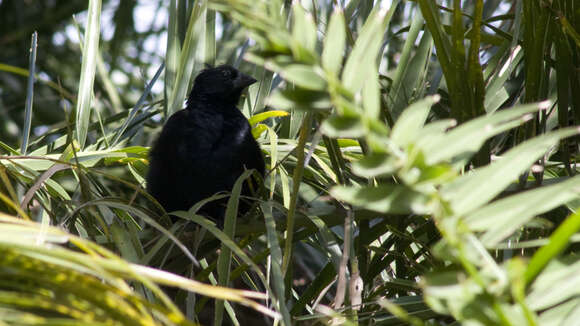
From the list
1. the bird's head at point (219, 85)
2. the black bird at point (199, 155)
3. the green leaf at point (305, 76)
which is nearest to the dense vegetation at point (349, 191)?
the green leaf at point (305, 76)

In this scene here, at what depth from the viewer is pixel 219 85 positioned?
2.61 m

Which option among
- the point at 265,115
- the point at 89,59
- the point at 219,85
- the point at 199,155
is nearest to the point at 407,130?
the point at 89,59

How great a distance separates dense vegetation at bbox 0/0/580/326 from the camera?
21.9 inches

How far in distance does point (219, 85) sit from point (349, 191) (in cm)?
208

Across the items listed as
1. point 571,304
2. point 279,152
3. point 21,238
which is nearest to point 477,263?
point 571,304

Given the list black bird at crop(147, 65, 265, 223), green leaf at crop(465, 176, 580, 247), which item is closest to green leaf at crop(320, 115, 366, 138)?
green leaf at crop(465, 176, 580, 247)

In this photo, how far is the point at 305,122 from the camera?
3.99 ft

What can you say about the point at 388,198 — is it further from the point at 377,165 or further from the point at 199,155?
the point at 199,155

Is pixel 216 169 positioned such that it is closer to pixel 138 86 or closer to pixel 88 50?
pixel 88 50

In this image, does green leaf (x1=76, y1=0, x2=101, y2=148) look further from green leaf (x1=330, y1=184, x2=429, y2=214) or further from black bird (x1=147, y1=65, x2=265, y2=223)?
green leaf (x1=330, y1=184, x2=429, y2=214)

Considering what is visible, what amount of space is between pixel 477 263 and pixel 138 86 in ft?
11.1

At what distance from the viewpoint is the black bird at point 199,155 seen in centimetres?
238

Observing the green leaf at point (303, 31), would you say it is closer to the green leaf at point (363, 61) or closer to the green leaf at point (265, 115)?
the green leaf at point (363, 61)

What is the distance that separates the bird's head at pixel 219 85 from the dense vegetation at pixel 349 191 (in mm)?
254
